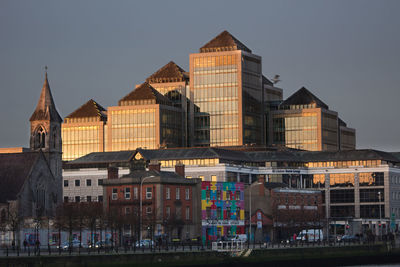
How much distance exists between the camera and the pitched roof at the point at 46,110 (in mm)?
181125

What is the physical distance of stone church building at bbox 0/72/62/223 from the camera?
539ft

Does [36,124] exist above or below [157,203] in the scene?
above

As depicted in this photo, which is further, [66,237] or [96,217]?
[66,237]

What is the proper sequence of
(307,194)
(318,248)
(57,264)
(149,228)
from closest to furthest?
(57,264) < (318,248) < (149,228) < (307,194)

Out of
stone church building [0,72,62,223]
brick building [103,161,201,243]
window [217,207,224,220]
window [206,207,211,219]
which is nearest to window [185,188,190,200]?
brick building [103,161,201,243]

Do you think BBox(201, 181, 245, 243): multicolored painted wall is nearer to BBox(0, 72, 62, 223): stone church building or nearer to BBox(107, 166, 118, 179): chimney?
BBox(107, 166, 118, 179): chimney

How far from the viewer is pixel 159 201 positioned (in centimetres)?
15338

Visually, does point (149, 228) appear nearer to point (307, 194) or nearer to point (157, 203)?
point (157, 203)

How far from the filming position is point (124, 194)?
15538cm


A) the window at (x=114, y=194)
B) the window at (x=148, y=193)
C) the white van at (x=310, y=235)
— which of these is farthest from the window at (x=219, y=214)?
the window at (x=114, y=194)

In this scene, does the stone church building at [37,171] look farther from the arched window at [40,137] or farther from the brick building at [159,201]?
the brick building at [159,201]

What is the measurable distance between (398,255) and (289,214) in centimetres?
2740

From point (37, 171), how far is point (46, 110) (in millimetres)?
14937

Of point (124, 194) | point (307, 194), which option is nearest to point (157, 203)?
point (124, 194)
